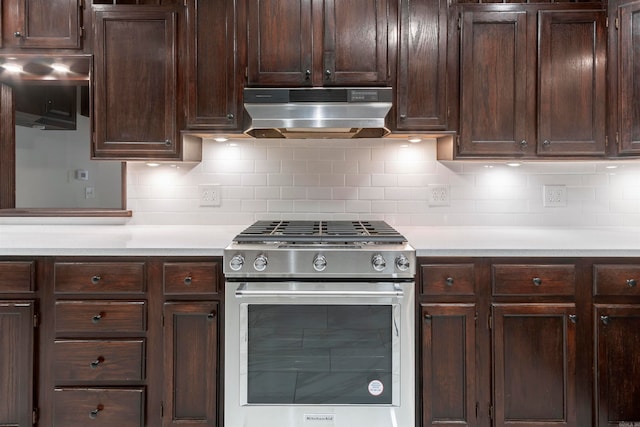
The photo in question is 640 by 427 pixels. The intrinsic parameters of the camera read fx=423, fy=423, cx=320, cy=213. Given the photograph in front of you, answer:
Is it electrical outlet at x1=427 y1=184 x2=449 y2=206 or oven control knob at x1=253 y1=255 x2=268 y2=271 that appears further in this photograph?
electrical outlet at x1=427 y1=184 x2=449 y2=206

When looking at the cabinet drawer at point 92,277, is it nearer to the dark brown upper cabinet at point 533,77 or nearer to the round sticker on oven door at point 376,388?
the round sticker on oven door at point 376,388

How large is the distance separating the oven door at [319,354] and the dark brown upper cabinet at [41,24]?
159cm

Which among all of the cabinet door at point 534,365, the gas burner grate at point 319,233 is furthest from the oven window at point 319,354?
the cabinet door at point 534,365

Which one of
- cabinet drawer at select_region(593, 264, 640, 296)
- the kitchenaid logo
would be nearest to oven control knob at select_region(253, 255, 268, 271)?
the kitchenaid logo

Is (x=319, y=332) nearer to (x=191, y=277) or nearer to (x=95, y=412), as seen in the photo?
(x=191, y=277)

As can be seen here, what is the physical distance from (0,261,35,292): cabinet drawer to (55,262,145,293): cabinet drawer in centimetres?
12

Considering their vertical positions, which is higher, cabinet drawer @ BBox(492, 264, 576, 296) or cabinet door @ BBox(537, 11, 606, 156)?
cabinet door @ BBox(537, 11, 606, 156)

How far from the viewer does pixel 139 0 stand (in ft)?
7.56

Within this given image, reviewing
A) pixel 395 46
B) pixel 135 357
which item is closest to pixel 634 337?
pixel 395 46

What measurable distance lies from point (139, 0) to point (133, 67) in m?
0.43

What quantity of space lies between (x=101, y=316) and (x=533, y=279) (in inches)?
Result: 73.2

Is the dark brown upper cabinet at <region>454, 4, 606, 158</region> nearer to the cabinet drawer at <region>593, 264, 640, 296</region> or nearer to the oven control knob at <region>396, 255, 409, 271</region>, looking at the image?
the cabinet drawer at <region>593, 264, 640, 296</region>

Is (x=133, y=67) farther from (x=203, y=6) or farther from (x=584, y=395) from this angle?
(x=584, y=395)

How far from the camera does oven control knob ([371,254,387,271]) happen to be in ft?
5.79
